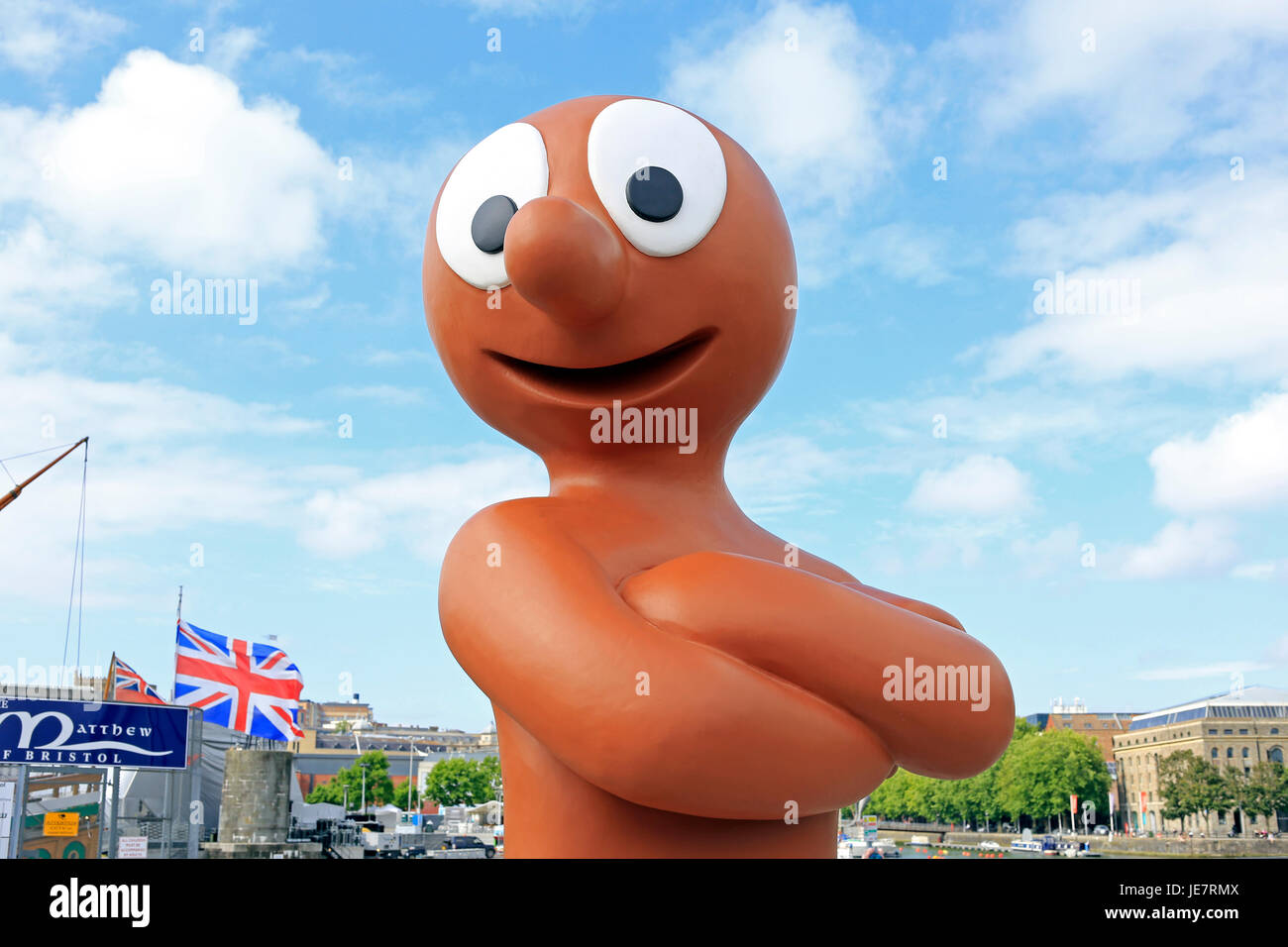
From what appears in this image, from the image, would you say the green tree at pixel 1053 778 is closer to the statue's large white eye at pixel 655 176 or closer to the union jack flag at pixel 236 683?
the union jack flag at pixel 236 683

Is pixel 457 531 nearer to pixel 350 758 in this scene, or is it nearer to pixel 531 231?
pixel 531 231

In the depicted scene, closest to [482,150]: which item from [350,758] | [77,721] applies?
[77,721]

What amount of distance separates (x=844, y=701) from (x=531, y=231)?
7.10 ft

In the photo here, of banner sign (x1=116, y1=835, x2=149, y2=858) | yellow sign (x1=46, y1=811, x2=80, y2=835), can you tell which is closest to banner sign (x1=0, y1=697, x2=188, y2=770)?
banner sign (x1=116, y1=835, x2=149, y2=858)

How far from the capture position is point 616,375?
494cm

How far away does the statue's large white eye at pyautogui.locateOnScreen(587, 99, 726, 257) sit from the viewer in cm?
465

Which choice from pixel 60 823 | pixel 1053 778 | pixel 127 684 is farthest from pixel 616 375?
pixel 1053 778

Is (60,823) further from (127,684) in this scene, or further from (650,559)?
(650,559)

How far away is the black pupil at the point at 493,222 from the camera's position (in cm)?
474

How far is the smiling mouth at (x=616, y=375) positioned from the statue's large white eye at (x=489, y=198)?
407mm

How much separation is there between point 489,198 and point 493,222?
13 cm
